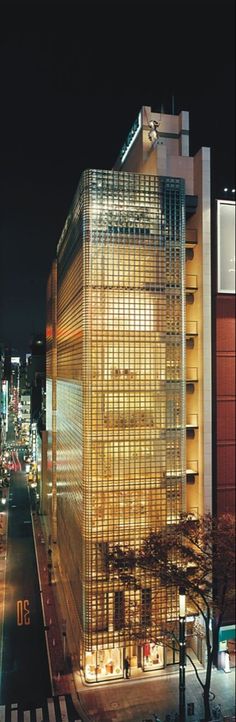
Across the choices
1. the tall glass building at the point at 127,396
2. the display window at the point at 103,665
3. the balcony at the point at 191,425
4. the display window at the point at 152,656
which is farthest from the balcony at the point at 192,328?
the display window at the point at 103,665

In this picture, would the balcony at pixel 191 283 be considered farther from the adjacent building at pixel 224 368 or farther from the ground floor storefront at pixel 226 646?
the ground floor storefront at pixel 226 646

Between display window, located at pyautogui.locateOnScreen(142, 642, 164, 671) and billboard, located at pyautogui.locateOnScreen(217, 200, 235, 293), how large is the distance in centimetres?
1915

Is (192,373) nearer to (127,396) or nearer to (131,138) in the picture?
(127,396)

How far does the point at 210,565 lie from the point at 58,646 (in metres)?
12.5

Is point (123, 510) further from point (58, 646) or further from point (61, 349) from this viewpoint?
point (61, 349)

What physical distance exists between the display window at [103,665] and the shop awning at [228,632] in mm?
5339

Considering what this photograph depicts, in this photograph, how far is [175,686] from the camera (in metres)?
24.1

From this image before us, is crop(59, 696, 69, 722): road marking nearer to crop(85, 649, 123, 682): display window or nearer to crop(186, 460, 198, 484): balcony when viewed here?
crop(85, 649, 123, 682): display window

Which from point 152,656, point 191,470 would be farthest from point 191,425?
point 152,656

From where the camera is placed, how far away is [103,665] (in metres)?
24.8

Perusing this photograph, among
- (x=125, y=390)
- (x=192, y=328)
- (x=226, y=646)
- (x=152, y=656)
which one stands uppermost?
(x=192, y=328)

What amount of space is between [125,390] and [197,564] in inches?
341

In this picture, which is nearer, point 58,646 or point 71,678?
point 71,678

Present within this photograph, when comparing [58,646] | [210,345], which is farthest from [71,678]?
[210,345]
